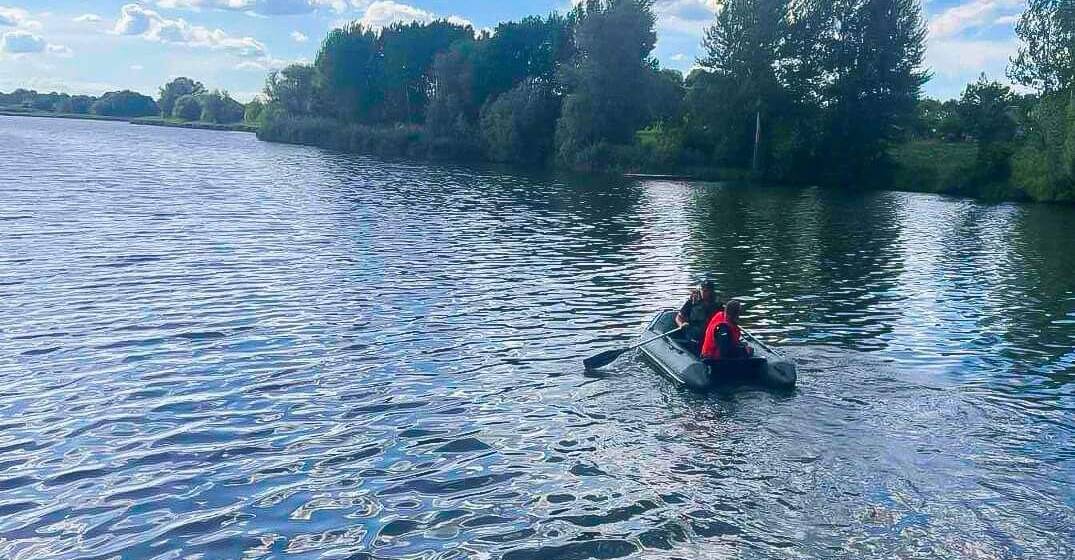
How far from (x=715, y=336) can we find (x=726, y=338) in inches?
7.0

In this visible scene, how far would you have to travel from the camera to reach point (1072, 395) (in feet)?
46.3

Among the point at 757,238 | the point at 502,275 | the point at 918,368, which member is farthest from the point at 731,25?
the point at 918,368

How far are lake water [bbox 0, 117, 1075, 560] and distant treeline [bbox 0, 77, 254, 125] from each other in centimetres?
13812

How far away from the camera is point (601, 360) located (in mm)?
14812

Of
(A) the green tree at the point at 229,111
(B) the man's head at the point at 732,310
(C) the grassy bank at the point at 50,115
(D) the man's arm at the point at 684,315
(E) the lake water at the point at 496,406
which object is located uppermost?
(A) the green tree at the point at 229,111

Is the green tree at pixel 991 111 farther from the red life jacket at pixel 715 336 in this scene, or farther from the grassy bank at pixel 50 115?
the grassy bank at pixel 50 115

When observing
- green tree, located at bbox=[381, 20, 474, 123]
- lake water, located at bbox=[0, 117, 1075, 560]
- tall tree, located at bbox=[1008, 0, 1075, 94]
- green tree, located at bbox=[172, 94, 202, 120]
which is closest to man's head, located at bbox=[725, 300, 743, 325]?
lake water, located at bbox=[0, 117, 1075, 560]

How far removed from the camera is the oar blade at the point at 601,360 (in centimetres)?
1473

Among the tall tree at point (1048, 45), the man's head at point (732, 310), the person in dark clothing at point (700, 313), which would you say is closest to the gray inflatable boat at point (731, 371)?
the man's head at point (732, 310)

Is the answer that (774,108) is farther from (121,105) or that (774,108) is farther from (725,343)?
(121,105)

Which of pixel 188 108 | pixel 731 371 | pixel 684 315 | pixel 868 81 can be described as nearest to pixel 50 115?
pixel 188 108

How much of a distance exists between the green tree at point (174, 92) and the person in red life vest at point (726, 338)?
170894 mm

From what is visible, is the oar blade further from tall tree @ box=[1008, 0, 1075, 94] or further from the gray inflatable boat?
tall tree @ box=[1008, 0, 1075, 94]

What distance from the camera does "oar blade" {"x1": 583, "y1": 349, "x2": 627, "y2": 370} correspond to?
580 inches
